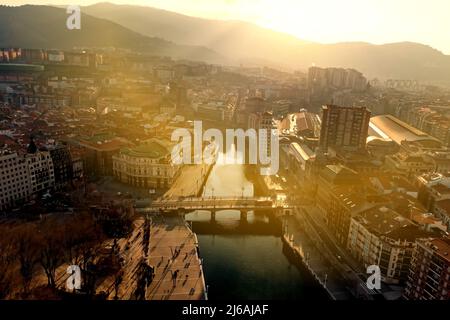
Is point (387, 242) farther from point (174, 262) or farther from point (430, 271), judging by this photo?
point (174, 262)

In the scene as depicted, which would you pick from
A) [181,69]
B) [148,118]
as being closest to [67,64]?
[181,69]

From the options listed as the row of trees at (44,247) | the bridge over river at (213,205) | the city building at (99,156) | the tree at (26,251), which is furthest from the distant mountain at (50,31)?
the tree at (26,251)

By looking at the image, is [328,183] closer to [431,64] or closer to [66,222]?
[66,222]

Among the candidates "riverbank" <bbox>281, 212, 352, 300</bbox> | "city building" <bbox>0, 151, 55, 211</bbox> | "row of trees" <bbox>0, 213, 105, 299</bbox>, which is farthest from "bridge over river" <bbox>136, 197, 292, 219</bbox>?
"city building" <bbox>0, 151, 55, 211</bbox>

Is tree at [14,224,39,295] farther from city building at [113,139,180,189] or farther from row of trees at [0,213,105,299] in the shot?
city building at [113,139,180,189]

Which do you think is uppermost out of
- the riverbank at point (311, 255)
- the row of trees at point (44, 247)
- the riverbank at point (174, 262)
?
the row of trees at point (44, 247)

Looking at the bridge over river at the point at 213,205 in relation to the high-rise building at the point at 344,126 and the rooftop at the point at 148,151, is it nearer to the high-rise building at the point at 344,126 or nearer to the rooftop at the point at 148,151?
the rooftop at the point at 148,151

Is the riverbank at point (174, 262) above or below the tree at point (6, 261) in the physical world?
below
